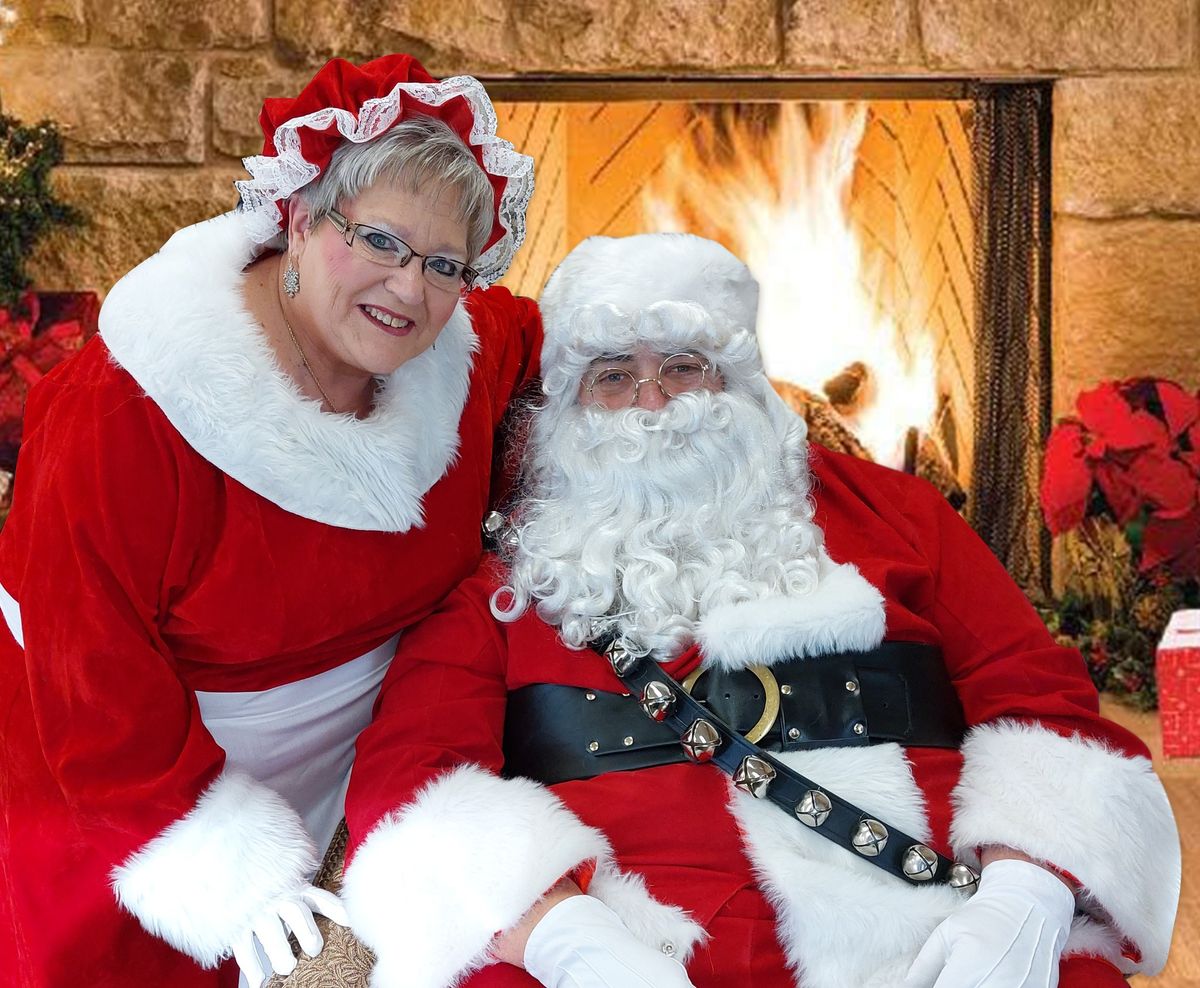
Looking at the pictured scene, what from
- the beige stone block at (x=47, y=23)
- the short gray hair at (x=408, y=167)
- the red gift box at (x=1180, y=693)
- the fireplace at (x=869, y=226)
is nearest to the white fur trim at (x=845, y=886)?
the short gray hair at (x=408, y=167)

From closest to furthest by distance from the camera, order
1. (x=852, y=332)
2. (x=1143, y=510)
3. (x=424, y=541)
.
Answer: (x=424, y=541), (x=1143, y=510), (x=852, y=332)

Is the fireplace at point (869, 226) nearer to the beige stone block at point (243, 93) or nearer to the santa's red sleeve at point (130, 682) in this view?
the beige stone block at point (243, 93)

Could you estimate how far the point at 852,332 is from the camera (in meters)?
4.35

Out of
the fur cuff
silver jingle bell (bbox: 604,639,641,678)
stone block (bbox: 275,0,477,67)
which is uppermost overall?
stone block (bbox: 275,0,477,67)

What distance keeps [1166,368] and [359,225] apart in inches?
124

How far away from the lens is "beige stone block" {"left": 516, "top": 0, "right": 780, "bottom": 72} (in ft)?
12.6

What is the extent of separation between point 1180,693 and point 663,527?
2152mm

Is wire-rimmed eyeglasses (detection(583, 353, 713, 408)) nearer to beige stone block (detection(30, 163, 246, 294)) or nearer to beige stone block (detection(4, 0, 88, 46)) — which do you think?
beige stone block (detection(30, 163, 246, 294))

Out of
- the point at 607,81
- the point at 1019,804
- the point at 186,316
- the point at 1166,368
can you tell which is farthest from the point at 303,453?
the point at 1166,368

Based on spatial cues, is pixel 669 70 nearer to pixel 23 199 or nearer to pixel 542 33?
pixel 542 33

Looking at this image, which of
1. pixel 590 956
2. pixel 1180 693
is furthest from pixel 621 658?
pixel 1180 693

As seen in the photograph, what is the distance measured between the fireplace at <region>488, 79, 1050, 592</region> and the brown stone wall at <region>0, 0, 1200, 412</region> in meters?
0.11

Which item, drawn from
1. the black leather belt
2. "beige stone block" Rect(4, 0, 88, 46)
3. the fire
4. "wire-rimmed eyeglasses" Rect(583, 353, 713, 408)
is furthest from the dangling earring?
the fire

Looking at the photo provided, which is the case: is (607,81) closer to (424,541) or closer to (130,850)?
(424,541)
